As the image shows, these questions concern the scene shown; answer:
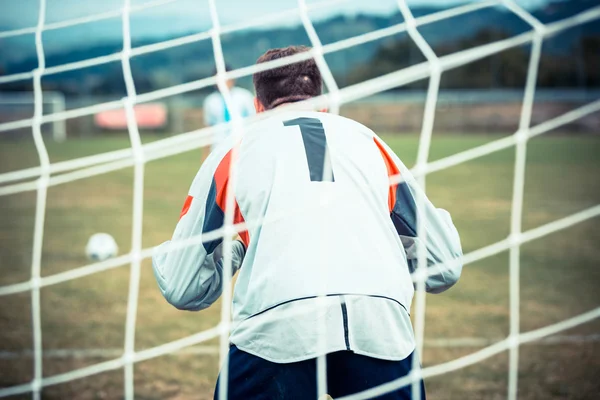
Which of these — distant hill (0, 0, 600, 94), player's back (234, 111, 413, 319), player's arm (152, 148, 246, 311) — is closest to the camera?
player's back (234, 111, 413, 319)

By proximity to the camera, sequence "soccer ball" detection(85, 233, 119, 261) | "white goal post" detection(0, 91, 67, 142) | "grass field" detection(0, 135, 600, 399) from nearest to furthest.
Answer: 1. "grass field" detection(0, 135, 600, 399)
2. "soccer ball" detection(85, 233, 119, 261)
3. "white goal post" detection(0, 91, 67, 142)

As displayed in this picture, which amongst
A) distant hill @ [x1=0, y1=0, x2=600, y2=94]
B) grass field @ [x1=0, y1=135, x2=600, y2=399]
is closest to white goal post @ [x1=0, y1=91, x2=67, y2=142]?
distant hill @ [x1=0, y1=0, x2=600, y2=94]

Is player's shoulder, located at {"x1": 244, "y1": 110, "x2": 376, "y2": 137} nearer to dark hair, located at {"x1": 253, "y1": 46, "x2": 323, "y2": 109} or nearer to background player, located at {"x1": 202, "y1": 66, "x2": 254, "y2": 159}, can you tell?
dark hair, located at {"x1": 253, "y1": 46, "x2": 323, "y2": 109}

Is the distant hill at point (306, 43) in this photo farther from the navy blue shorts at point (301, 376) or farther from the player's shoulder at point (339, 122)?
the navy blue shorts at point (301, 376)

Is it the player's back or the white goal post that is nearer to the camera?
the player's back

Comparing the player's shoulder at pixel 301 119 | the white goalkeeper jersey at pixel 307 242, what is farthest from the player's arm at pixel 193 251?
the player's shoulder at pixel 301 119

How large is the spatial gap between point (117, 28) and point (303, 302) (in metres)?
32.4

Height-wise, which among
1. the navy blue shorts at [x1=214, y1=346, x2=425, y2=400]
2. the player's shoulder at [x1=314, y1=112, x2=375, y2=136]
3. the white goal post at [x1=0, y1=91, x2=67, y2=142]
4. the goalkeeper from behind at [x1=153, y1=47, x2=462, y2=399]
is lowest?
the navy blue shorts at [x1=214, y1=346, x2=425, y2=400]

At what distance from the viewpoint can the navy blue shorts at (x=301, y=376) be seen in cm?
167

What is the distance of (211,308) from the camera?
4.77 m

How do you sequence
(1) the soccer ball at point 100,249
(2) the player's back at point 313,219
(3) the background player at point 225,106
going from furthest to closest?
(3) the background player at point 225,106, (1) the soccer ball at point 100,249, (2) the player's back at point 313,219

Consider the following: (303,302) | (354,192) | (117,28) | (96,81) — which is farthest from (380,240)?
(117,28)

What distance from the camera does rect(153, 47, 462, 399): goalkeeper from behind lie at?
163 centimetres

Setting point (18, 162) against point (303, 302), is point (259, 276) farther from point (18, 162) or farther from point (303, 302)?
point (18, 162)
